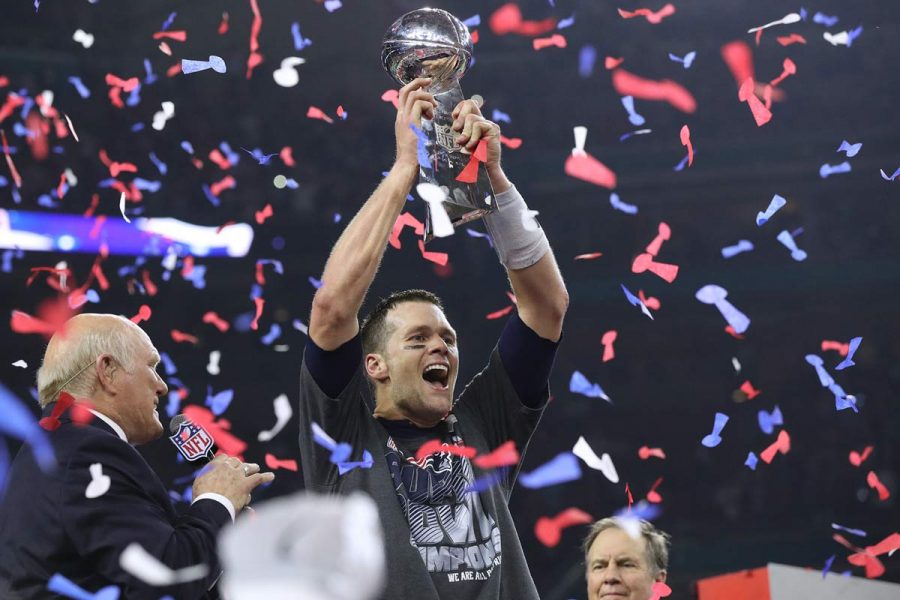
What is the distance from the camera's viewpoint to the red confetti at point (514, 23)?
524 centimetres

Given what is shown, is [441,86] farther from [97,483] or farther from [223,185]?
[223,185]

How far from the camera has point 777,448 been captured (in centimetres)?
512

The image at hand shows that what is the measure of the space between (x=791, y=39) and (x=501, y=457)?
3.58 m

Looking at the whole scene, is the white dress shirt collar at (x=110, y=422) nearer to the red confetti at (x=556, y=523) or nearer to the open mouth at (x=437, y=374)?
the open mouth at (x=437, y=374)

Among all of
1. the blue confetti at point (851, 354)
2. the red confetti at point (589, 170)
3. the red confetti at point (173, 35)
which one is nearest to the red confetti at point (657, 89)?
the red confetti at point (589, 170)

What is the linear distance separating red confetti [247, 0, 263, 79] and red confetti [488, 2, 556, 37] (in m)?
1.02

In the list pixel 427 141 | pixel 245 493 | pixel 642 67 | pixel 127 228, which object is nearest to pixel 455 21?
pixel 427 141

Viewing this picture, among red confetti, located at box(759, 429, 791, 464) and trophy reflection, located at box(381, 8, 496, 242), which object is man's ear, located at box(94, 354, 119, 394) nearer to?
trophy reflection, located at box(381, 8, 496, 242)

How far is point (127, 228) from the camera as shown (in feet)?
15.7

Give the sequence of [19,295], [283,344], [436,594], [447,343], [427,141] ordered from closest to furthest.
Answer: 1. [436,594]
2. [427,141]
3. [447,343]
4. [19,295]
5. [283,344]

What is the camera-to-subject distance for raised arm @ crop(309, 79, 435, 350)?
217cm

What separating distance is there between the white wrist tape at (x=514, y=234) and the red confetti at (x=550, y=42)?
120 inches

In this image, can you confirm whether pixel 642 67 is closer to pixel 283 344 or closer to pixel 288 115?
pixel 288 115

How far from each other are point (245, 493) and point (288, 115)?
3090 mm
